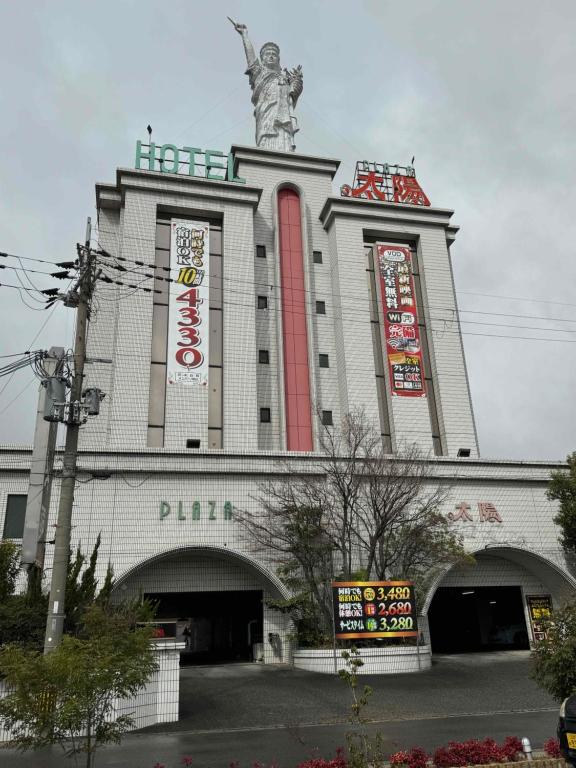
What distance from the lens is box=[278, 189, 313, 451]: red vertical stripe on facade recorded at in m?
34.0

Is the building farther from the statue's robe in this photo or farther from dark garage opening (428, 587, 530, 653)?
the statue's robe

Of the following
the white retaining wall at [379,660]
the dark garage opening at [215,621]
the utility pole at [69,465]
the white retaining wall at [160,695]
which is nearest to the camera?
the utility pole at [69,465]

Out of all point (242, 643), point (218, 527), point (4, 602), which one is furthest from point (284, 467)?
point (4, 602)

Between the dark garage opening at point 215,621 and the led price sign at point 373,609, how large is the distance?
6221mm

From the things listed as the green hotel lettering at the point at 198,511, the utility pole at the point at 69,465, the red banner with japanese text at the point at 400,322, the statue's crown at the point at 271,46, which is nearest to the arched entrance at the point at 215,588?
the green hotel lettering at the point at 198,511

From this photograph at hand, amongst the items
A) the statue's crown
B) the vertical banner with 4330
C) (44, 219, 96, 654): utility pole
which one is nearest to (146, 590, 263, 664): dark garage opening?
the vertical banner with 4330

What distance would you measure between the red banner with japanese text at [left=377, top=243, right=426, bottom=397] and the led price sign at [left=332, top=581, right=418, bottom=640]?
15.2 metres

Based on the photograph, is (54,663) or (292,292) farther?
(292,292)

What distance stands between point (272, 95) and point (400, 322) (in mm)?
18524

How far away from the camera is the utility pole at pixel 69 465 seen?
12578 mm

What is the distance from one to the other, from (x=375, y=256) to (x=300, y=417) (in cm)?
1139

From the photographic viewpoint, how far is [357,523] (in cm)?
2505

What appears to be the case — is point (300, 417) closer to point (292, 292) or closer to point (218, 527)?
point (292, 292)

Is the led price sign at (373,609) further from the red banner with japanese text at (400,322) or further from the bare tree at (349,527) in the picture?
the red banner with japanese text at (400,322)
